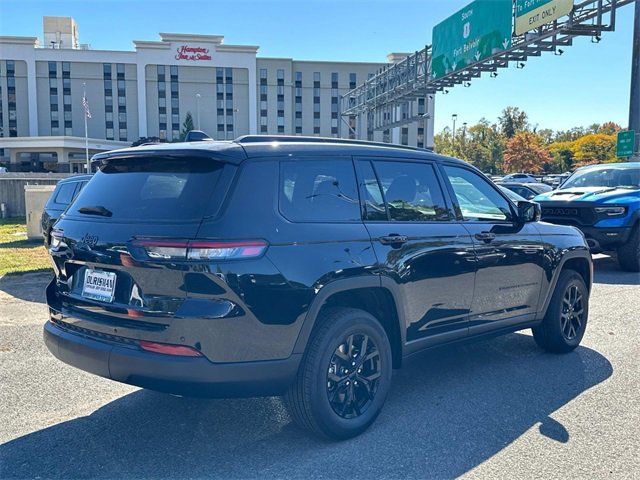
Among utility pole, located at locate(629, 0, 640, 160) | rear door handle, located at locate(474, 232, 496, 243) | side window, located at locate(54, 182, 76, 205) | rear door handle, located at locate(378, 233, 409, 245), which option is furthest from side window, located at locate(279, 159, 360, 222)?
utility pole, located at locate(629, 0, 640, 160)

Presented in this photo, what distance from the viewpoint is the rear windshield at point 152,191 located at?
3244 millimetres

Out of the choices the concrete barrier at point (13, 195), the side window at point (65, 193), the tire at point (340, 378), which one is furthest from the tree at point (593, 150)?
the tire at point (340, 378)

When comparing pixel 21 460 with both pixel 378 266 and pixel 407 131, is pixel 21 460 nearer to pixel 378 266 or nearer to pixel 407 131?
pixel 378 266

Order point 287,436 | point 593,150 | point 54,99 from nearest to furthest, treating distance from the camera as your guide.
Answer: point 287,436
point 593,150
point 54,99

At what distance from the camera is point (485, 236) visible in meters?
4.64

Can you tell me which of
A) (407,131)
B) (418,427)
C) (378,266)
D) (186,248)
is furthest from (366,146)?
(407,131)

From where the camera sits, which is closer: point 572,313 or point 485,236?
point 485,236

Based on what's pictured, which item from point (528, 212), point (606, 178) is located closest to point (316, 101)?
point (606, 178)

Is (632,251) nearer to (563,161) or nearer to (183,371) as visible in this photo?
(183,371)

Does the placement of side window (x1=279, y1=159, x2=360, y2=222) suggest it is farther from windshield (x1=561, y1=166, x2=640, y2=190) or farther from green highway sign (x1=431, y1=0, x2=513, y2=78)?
green highway sign (x1=431, y1=0, x2=513, y2=78)

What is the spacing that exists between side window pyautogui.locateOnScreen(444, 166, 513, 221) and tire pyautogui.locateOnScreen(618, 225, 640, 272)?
6498 mm

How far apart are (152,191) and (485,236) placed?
2672mm

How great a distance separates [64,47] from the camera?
83.5 m

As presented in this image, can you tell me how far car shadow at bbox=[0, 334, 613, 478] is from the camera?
130 inches
